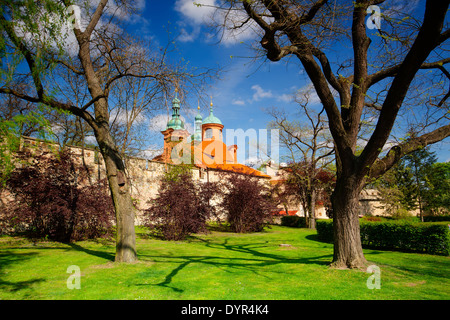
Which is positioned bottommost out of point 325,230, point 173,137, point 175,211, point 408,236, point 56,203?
point 325,230

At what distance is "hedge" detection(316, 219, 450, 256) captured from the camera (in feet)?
30.5

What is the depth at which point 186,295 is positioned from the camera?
14.7ft

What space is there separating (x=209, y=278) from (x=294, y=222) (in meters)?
20.3

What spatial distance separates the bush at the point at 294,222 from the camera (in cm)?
2400

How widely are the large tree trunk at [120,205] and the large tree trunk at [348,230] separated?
4912 millimetres

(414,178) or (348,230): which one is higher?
(414,178)

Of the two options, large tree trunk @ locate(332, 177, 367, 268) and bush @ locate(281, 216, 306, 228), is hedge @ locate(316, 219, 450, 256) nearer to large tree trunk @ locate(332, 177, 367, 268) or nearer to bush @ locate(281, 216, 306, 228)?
large tree trunk @ locate(332, 177, 367, 268)

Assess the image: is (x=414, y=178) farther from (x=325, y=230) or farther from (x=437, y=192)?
(x=325, y=230)

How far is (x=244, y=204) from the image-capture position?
54.5 feet

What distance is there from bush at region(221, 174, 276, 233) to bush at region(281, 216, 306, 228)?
7.93 m

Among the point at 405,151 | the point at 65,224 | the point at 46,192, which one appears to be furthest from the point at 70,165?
the point at 405,151

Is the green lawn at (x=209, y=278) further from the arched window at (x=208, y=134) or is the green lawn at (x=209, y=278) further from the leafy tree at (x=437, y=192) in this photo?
the arched window at (x=208, y=134)

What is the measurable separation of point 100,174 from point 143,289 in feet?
44.2

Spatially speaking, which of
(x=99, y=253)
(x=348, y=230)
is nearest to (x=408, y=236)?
(x=348, y=230)
